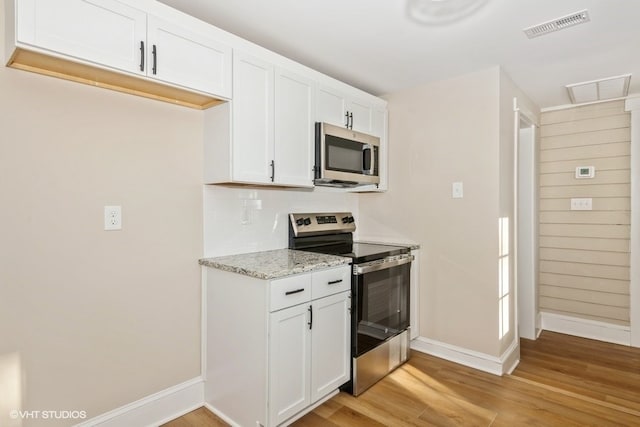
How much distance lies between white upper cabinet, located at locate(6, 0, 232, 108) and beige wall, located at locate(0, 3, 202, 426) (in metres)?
0.14

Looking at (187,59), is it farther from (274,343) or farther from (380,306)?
(380,306)

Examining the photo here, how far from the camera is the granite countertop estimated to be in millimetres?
1906

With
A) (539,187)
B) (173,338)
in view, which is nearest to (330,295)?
(173,338)

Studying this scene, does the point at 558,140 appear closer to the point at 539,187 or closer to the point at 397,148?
the point at 539,187

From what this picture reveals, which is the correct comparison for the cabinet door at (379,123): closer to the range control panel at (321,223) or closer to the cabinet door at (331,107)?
the cabinet door at (331,107)

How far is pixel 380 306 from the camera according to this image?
2584 millimetres

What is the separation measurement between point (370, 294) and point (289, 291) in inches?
29.9

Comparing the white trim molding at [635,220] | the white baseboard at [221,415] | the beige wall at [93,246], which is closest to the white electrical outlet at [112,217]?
the beige wall at [93,246]

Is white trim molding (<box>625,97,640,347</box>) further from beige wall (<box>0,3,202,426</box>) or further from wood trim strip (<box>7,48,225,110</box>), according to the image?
beige wall (<box>0,3,202,426</box>)

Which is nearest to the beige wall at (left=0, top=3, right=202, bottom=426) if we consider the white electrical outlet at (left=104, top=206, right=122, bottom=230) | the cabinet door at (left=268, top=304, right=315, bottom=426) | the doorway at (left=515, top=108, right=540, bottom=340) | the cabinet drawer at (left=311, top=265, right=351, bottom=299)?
the white electrical outlet at (left=104, top=206, right=122, bottom=230)

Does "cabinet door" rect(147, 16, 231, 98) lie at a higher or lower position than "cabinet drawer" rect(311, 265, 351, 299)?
higher

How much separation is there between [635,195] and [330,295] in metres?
3.11

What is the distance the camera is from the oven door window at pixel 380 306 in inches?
93.1

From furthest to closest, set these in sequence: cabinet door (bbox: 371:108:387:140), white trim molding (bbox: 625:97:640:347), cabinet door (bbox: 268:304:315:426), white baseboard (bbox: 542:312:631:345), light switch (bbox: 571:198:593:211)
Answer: light switch (bbox: 571:198:593:211)
white baseboard (bbox: 542:312:631:345)
white trim molding (bbox: 625:97:640:347)
cabinet door (bbox: 371:108:387:140)
cabinet door (bbox: 268:304:315:426)
